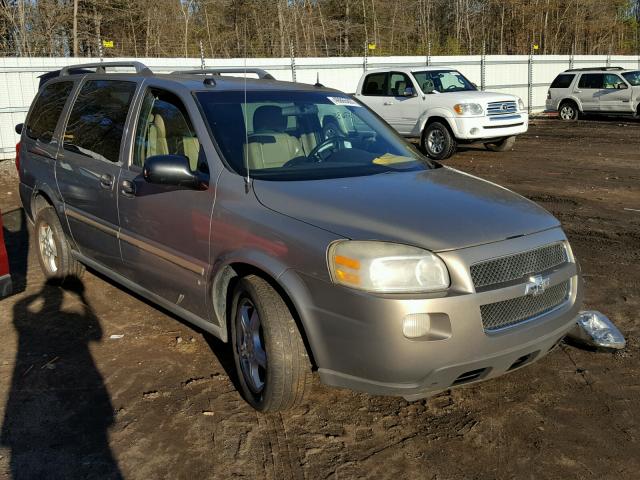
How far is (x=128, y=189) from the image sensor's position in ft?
14.4

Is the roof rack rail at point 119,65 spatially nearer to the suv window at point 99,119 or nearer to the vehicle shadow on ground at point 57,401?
the suv window at point 99,119

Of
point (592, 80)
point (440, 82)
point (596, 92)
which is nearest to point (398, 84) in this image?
point (440, 82)

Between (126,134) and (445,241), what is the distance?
2521mm

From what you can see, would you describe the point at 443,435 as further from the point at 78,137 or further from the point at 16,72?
the point at 16,72

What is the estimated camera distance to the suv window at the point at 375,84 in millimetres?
15227

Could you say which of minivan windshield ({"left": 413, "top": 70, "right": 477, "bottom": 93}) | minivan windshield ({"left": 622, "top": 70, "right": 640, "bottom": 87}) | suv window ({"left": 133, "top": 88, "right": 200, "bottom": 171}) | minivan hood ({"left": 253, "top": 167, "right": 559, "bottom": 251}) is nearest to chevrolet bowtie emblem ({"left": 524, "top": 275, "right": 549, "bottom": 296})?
minivan hood ({"left": 253, "top": 167, "right": 559, "bottom": 251})

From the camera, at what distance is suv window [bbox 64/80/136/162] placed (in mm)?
4652

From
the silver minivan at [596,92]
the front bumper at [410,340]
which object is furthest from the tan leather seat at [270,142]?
the silver minivan at [596,92]

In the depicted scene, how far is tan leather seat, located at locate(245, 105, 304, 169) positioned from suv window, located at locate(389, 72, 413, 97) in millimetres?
10940

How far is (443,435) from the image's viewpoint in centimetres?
337

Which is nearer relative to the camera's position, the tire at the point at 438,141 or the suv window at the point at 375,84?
the tire at the point at 438,141

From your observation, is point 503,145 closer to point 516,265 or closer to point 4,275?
point 4,275

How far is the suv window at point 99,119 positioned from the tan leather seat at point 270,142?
1.07 meters

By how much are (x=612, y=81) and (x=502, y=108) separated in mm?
9483
